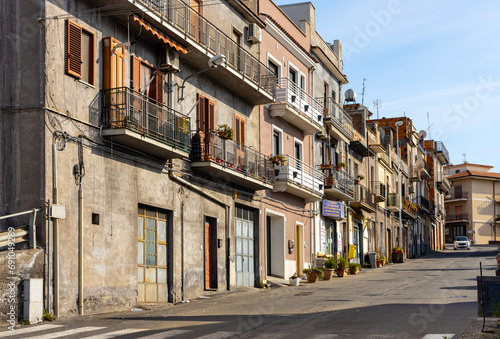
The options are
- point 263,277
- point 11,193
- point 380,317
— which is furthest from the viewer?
point 263,277

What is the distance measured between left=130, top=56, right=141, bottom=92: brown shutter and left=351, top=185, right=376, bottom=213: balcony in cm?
2252

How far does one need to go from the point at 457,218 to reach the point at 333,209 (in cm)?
6761

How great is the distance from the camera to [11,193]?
1620cm

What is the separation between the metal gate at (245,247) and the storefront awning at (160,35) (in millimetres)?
7512

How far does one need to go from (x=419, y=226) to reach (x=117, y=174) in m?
53.5

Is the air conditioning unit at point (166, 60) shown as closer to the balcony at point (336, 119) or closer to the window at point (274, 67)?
the window at point (274, 67)

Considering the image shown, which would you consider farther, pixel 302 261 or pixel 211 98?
pixel 302 261

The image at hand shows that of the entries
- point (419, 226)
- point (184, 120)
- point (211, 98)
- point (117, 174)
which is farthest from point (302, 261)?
point (419, 226)

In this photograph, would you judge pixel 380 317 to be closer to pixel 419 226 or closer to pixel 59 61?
pixel 59 61

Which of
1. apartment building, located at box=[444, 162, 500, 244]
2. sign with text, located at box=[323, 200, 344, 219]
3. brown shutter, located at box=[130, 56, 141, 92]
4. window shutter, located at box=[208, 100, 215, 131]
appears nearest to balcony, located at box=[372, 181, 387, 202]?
sign with text, located at box=[323, 200, 344, 219]

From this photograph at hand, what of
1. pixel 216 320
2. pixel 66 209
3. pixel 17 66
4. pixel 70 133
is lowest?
pixel 216 320

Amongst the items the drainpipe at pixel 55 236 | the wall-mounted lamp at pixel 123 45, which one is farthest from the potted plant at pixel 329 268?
the drainpipe at pixel 55 236

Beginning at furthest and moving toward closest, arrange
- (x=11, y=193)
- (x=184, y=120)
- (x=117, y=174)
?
(x=184, y=120)
(x=117, y=174)
(x=11, y=193)

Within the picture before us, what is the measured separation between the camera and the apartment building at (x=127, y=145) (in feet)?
53.3
